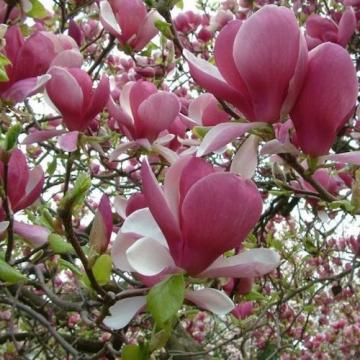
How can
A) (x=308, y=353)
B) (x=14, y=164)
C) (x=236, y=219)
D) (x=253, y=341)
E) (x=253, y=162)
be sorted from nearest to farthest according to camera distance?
(x=236, y=219) → (x=253, y=162) → (x=14, y=164) → (x=308, y=353) → (x=253, y=341)

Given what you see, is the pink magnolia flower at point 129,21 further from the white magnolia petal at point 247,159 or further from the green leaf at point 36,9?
the white magnolia petal at point 247,159

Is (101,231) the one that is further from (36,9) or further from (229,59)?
(36,9)

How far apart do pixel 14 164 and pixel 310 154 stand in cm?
39

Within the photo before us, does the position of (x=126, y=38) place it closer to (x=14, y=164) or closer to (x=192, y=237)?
(x=14, y=164)

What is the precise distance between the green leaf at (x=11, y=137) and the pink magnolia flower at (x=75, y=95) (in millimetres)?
174

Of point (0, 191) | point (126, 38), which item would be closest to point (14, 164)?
point (0, 191)

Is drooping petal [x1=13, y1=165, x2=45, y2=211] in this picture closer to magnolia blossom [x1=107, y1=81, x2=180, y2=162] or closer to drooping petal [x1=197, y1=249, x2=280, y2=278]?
magnolia blossom [x1=107, y1=81, x2=180, y2=162]

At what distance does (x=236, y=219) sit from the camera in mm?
587

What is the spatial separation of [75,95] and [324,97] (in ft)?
1.32

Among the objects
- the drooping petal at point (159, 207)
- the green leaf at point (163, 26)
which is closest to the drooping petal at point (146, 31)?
the green leaf at point (163, 26)

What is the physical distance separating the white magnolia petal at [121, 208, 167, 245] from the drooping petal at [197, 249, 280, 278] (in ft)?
0.20

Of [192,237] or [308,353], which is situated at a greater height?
[192,237]

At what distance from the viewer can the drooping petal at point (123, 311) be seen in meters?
0.67

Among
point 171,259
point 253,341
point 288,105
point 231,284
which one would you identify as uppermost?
point 288,105
